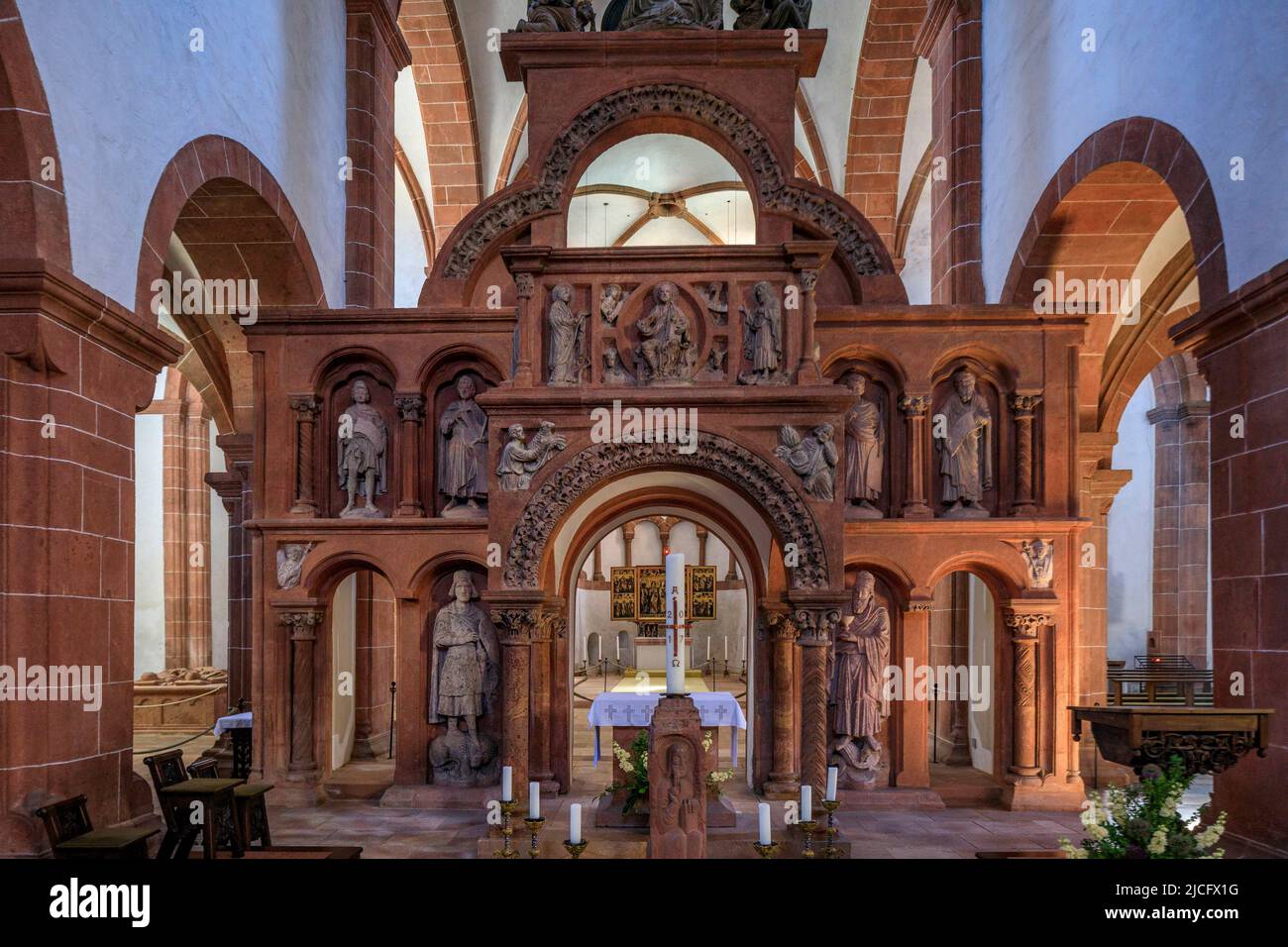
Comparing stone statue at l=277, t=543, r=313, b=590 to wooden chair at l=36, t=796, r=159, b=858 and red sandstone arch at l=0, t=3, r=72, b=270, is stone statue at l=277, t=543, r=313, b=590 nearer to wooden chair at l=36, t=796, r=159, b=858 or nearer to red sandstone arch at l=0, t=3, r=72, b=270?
wooden chair at l=36, t=796, r=159, b=858

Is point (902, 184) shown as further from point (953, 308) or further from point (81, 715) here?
point (81, 715)

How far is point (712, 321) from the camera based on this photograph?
1020cm

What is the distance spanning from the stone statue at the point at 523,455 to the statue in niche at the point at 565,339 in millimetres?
607

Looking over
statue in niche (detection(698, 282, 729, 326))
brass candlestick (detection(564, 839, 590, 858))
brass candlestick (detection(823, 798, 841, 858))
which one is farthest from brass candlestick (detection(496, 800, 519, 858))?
statue in niche (detection(698, 282, 729, 326))

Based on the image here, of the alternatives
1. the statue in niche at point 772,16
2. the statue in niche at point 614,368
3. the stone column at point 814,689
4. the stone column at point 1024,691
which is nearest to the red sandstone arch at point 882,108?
the statue in niche at point 772,16

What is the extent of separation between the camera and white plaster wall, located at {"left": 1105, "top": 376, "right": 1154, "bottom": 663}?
79.4ft

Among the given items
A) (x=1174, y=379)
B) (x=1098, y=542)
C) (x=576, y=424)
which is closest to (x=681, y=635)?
(x=576, y=424)

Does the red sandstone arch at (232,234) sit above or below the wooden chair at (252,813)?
above

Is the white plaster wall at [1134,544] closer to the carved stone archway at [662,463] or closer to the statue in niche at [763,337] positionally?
the statue in niche at [763,337]

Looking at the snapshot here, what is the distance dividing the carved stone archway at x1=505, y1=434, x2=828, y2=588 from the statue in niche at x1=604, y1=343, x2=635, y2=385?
2.73 feet

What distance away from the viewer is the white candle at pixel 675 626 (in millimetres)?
7500

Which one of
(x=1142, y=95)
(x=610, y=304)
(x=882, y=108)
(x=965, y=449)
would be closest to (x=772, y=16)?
(x=1142, y=95)

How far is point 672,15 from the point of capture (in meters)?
12.8

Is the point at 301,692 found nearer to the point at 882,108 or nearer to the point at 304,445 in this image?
the point at 304,445
